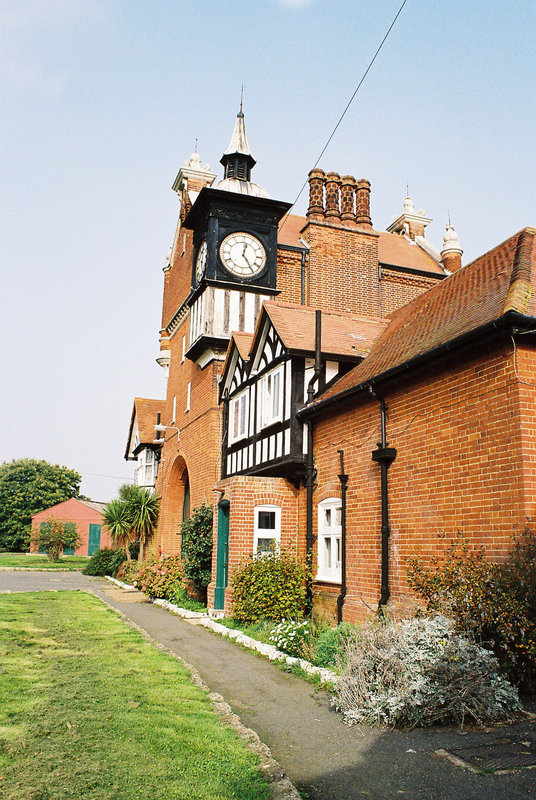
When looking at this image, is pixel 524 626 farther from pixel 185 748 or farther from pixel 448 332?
pixel 448 332

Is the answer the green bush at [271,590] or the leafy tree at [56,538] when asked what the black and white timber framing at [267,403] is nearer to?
the green bush at [271,590]

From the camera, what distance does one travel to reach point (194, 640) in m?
11.4

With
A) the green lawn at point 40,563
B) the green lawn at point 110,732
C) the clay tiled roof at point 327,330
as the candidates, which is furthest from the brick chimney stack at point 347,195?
the green lawn at point 40,563

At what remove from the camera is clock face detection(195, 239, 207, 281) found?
19.9 metres

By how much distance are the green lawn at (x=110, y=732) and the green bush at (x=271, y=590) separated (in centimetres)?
280

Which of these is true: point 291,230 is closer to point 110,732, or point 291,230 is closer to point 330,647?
point 330,647

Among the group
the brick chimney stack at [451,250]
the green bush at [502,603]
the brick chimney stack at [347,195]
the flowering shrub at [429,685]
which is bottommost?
the flowering shrub at [429,685]

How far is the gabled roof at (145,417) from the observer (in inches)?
1251

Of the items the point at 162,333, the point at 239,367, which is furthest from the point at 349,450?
the point at 162,333

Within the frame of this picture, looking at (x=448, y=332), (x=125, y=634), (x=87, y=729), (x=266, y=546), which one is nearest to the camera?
(x=87, y=729)

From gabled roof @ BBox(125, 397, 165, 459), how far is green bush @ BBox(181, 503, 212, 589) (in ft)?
45.0

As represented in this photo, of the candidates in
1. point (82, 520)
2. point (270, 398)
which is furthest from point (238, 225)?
point (82, 520)

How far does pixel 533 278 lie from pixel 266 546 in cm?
774

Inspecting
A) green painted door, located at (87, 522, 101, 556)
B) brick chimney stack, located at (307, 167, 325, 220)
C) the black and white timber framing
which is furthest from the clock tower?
green painted door, located at (87, 522, 101, 556)
